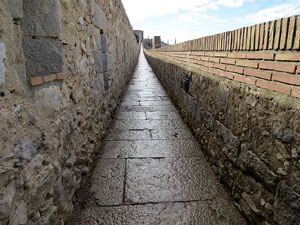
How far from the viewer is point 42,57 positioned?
1383 millimetres

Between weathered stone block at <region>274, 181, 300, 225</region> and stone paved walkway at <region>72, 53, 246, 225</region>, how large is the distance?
47cm

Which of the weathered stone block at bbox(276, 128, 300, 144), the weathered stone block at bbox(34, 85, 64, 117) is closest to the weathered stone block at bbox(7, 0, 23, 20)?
the weathered stone block at bbox(34, 85, 64, 117)

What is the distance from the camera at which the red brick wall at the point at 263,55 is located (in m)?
1.28

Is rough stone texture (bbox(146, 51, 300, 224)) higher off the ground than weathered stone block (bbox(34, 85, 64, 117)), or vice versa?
weathered stone block (bbox(34, 85, 64, 117))

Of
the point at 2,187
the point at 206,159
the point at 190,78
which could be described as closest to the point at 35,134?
the point at 2,187

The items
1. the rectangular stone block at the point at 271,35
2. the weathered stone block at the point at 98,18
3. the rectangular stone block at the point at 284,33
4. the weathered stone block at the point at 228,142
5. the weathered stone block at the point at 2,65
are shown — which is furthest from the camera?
the weathered stone block at the point at 98,18

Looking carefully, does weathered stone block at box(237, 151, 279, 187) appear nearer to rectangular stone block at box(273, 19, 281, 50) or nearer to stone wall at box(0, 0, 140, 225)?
rectangular stone block at box(273, 19, 281, 50)

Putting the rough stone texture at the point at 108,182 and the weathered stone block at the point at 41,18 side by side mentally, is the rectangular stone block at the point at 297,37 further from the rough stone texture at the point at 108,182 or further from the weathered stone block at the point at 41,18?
the rough stone texture at the point at 108,182

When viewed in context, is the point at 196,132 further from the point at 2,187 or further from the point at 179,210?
the point at 2,187

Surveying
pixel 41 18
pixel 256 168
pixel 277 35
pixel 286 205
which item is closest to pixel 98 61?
pixel 41 18

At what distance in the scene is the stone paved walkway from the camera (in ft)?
5.87

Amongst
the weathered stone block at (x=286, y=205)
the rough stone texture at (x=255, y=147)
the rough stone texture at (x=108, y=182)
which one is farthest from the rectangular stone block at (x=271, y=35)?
the rough stone texture at (x=108, y=182)

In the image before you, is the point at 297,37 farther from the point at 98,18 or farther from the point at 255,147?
the point at 98,18

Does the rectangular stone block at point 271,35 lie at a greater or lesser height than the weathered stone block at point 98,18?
lesser
